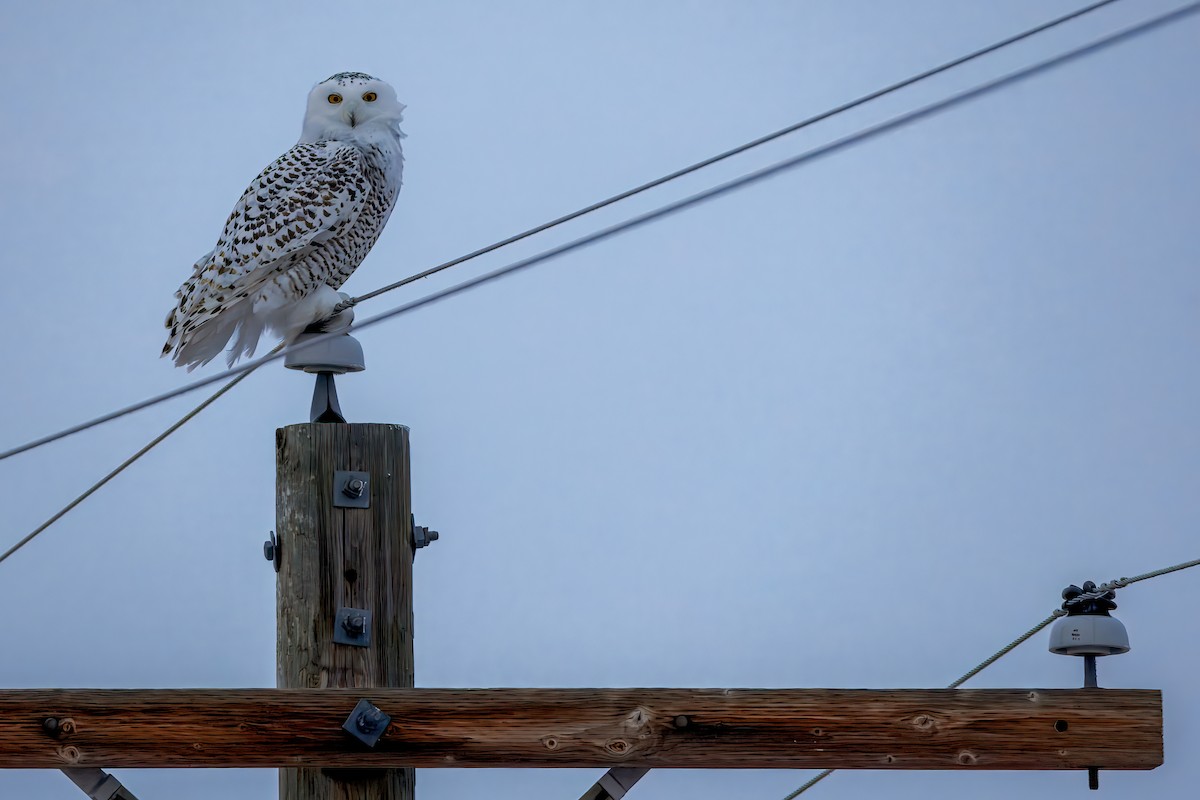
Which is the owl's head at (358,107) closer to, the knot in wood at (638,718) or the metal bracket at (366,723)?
the metal bracket at (366,723)

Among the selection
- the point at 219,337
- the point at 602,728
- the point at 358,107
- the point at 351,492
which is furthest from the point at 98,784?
the point at 358,107

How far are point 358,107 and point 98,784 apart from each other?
114 inches

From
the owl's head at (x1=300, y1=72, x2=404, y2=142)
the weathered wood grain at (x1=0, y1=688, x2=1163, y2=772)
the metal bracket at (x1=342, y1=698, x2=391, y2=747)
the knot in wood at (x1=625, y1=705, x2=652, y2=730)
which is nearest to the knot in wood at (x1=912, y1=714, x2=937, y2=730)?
the weathered wood grain at (x1=0, y1=688, x2=1163, y2=772)

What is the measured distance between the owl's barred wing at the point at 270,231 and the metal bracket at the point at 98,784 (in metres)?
1.84

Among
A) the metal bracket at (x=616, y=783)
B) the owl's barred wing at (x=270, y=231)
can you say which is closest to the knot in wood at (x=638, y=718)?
the metal bracket at (x=616, y=783)

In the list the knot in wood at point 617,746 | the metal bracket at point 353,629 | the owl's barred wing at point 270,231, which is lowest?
the knot in wood at point 617,746

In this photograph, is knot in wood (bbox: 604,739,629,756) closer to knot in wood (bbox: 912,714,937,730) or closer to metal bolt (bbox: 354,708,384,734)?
metal bolt (bbox: 354,708,384,734)

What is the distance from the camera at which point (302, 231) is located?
4953mm

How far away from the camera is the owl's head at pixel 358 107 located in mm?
5441

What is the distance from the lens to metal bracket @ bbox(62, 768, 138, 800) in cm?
324

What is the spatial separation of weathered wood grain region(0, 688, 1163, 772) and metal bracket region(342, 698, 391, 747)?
0.02 metres

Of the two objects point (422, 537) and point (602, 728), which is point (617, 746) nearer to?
point (602, 728)

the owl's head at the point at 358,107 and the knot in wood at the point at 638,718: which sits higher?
the owl's head at the point at 358,107

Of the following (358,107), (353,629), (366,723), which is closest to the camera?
(366,723)
